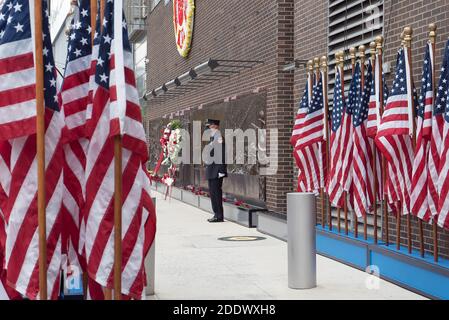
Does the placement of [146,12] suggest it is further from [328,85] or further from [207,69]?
[328,85]

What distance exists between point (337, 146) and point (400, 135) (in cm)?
174

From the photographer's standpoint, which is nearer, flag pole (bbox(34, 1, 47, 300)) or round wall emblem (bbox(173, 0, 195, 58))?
flag pole (bbox(34, 1, 47, 300))

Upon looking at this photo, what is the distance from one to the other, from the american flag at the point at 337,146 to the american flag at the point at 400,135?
1.50 m

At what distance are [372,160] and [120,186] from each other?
17.7 ft

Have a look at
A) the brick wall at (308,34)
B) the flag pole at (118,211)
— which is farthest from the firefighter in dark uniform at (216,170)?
the flag pole at (118,211)

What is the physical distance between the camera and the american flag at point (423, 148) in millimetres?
7047

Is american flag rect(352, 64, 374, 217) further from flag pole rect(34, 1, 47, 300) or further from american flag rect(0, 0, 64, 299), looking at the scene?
flag pole rect(34, 1, 47, 300)

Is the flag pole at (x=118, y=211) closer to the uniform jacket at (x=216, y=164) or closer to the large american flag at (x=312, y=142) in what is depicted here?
the large american flag at (x=312, y=142)

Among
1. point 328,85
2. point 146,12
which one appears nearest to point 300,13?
point 328,85

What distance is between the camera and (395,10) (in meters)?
8.95

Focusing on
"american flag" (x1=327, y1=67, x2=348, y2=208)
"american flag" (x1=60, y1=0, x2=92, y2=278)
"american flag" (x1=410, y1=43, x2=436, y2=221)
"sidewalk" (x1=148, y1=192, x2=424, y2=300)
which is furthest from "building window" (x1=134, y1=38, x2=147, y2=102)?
"american flag" (x1=60, y1=0, x2=92, y2=278)

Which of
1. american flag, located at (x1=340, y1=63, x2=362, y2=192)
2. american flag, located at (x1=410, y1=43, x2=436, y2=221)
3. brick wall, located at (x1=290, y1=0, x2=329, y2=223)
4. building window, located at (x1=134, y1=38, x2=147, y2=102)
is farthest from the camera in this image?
building window, located at (x1=134, y1=38, x2=147, y2=102)

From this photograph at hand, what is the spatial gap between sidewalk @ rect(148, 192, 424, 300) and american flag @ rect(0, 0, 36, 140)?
3.56 metres

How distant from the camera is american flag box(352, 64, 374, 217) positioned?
8664mm
